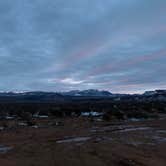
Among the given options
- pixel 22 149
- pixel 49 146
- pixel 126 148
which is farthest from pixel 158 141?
pixel 22 149

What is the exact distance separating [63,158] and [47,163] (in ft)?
3.90

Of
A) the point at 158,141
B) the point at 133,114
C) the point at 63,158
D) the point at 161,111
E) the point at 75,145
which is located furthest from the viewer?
the point at 161,111

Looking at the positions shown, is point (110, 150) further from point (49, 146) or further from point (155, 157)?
point (49, 146)

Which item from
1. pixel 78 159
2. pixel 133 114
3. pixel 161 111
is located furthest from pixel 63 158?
pixel 161 111

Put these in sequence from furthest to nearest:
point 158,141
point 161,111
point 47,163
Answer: point 161,111 < point 158,141 < point 47,163

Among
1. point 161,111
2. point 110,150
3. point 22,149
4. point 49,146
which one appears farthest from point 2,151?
point 161,111

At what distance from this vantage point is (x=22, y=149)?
1764cm

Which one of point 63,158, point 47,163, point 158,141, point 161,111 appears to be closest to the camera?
point 47,163

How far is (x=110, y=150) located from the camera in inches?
664

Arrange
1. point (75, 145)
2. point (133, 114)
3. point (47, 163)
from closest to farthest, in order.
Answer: point (47, 163) → point (75, 145) → point (133, 114)

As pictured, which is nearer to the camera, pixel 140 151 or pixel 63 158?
pixel 63 158

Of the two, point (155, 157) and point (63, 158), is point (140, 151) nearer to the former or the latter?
point (155, 157)

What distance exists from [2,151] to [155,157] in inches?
330

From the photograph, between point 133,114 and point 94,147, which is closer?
point 94,147
